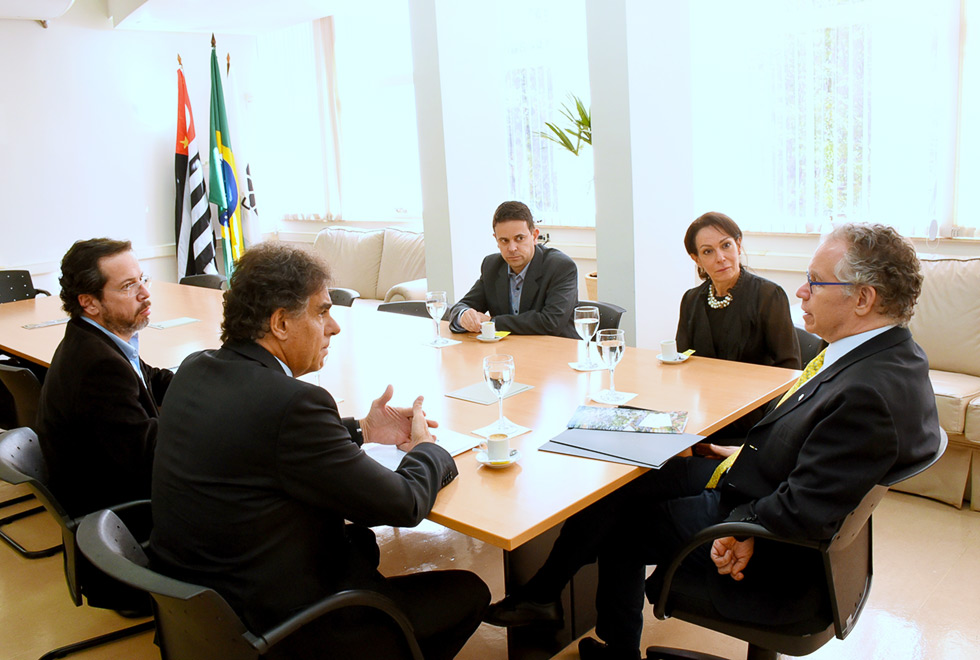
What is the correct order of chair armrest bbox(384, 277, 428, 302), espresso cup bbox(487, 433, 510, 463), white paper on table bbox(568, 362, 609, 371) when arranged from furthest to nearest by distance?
1. chair armrest bbox(384, 277, 428, 302)
2. white paper on table bbox(568, 362, 609, 371)
3. espresso cup bbox(487, 433, 510, 463)

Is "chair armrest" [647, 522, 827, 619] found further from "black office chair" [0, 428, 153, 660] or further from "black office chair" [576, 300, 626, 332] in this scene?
"black office chair" [576, 300, 626, 332]

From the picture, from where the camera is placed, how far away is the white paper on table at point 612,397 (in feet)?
7.43

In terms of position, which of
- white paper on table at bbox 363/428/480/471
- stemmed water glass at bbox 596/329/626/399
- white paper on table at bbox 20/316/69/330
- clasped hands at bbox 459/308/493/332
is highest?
stemmed water glass at bbox 596/329/626/399

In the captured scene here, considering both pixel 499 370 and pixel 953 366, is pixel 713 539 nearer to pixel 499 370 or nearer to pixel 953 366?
pixel 499 370

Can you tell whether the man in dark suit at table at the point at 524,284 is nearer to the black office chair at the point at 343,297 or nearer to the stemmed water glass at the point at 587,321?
the stemmed water glass at the point at 587,321

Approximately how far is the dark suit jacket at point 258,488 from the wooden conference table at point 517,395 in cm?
22

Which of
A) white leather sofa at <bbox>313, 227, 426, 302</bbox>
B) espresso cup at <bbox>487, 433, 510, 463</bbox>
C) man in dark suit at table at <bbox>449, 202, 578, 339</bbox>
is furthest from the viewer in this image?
white leather sofa at <bbox>313, 227, 426, 302</bbox>

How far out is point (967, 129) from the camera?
3938mm

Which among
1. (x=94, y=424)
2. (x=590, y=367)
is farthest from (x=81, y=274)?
(x=590, y=367)

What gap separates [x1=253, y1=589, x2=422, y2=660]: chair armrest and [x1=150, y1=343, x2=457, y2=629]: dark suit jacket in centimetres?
6

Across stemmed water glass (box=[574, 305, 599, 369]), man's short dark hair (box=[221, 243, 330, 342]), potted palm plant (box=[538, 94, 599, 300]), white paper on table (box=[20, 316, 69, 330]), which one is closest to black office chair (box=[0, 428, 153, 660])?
man's short dark hair (box=[221, 243, 330, 342])

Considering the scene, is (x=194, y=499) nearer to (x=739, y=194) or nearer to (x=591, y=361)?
(x=591, y=361)

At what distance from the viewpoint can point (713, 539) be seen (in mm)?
1688

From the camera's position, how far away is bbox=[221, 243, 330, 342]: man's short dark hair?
161 cm
